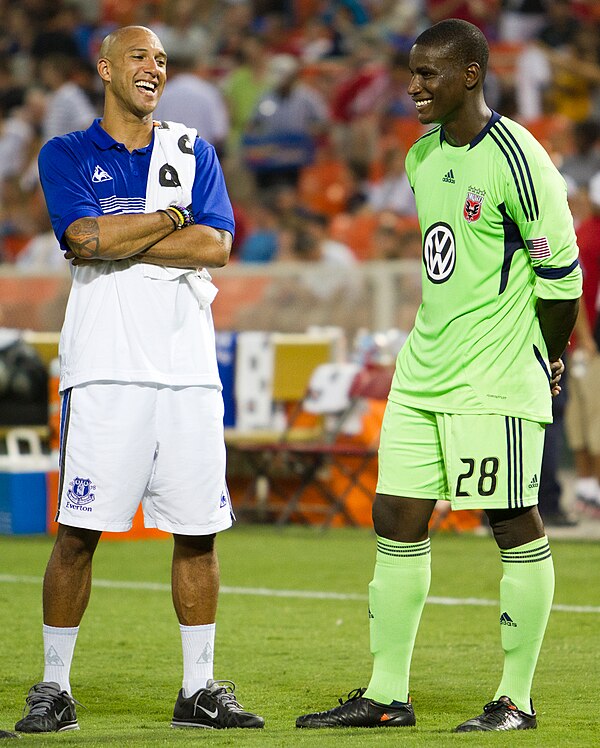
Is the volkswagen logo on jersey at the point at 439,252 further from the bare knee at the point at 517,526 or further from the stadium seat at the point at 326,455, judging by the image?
the stadium seat at the point at 326,455

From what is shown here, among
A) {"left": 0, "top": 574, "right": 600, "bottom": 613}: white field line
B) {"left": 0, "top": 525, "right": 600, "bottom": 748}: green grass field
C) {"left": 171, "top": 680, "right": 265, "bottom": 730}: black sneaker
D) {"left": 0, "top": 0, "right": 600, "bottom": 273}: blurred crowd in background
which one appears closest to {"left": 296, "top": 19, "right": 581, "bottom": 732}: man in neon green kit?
{"left": 171, "top": 680, "right": 265, "bottom": 730}: black sneaker

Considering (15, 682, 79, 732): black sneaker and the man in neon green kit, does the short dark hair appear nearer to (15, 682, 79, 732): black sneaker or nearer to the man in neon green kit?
the man in neon green kit

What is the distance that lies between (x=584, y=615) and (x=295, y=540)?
378cm

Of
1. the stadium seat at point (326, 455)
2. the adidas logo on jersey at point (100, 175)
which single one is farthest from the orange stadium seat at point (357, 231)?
the adidas logo on jersey at point (100, 175)

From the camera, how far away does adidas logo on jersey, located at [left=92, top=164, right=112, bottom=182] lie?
4852mm

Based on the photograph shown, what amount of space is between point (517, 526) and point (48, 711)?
1.57 meters

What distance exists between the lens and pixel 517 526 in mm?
4660

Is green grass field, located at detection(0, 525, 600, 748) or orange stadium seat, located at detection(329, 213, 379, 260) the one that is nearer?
green grass field, located at detection(0, 525, 600, 748)

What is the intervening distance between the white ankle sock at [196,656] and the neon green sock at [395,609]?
54 centimetres

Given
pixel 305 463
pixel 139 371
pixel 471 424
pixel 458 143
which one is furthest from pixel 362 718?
pixel 305 463

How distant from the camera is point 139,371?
187 inches

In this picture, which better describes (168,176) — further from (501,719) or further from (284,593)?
(284,593)

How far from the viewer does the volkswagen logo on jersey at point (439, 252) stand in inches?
183

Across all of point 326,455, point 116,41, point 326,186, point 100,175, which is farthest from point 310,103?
point 100,175
